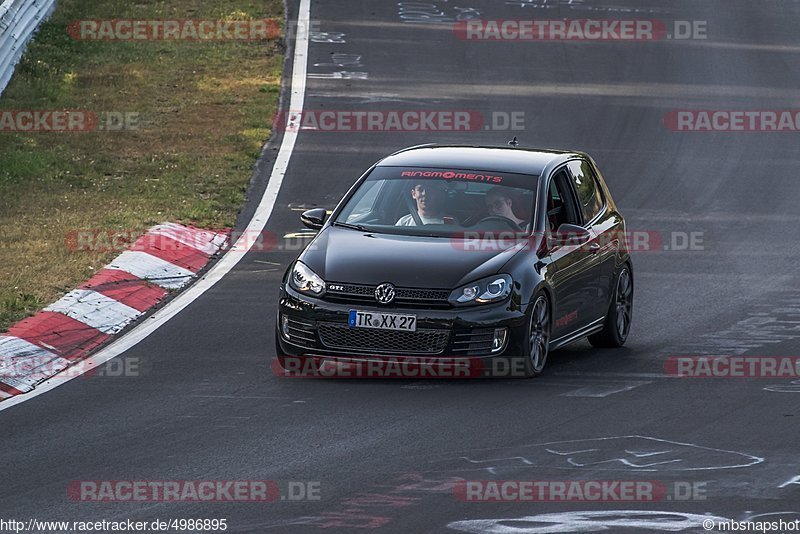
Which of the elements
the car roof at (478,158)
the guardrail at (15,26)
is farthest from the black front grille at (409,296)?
the guardrail at (15,26)

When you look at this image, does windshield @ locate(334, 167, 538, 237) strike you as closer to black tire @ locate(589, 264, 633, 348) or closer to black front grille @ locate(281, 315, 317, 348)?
black front grille @ locate(281, 315, 317, 348)

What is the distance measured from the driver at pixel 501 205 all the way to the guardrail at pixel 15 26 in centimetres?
1186

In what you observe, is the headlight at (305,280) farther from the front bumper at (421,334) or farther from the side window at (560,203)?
the side window at (560,203)

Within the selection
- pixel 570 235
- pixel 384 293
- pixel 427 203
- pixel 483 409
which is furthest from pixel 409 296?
pixel 570 235

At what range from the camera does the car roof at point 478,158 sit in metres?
12.5

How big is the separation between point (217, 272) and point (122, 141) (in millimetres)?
6477

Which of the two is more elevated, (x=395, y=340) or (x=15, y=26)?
(x=15, y=26)

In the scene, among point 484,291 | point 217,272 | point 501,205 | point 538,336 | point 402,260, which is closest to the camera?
point 484,291

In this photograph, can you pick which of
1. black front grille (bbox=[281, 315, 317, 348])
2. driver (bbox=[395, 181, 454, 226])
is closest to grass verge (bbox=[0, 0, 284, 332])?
black front grille (bbox=[281, 315, 317, 348])

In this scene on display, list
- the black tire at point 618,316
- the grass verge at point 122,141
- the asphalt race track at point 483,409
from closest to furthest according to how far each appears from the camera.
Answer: the asphalt race track at point 483,409 → the black tire at point 618,316 → the grass verge at point 122,141

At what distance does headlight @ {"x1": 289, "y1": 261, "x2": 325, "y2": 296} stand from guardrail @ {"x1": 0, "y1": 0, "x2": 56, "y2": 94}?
11.9 m

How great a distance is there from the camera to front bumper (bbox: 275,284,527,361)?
10906mm

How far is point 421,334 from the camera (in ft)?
35.8

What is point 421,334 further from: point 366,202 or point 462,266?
point 366,202
